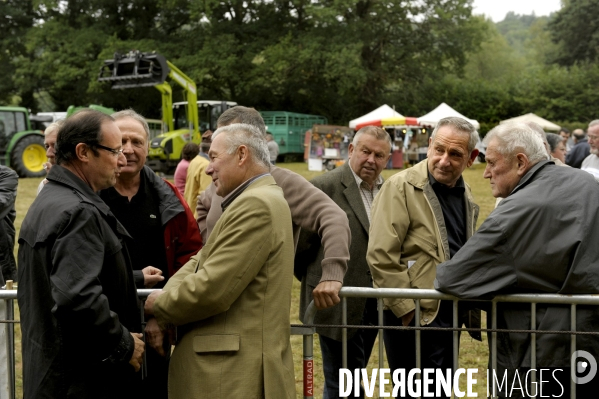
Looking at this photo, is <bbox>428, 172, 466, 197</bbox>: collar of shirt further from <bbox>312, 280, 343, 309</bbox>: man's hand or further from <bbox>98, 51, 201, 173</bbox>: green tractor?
<bbox>98, 51, 201, 173</bbox>: green tractor

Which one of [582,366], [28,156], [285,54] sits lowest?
[28,156]

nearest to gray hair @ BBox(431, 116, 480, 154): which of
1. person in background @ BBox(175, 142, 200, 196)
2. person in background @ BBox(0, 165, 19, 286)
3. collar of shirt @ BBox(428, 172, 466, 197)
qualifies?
collar of shirt @ BBox(428, 172, 466, 197)

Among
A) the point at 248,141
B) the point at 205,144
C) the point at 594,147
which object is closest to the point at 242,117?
the point at 248,141

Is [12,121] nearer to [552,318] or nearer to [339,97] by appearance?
[339,97]

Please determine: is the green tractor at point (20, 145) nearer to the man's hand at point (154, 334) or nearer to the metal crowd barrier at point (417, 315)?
the metal crowd barrier at point (417, 315)

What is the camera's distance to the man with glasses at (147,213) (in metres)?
3.73

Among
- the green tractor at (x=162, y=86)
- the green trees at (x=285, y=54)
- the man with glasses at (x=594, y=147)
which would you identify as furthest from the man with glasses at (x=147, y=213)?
the green trees at (x=285, y=54)

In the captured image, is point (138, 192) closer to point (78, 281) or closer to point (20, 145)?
point (78, 281)

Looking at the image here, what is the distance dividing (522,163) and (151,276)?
5.79 feet

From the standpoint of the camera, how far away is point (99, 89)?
117ft

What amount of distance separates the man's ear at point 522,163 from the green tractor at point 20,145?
20.7m

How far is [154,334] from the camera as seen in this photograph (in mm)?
3113

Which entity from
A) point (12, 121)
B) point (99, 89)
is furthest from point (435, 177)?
point (99, 89)

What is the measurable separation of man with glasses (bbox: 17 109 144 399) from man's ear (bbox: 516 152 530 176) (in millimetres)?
1763
